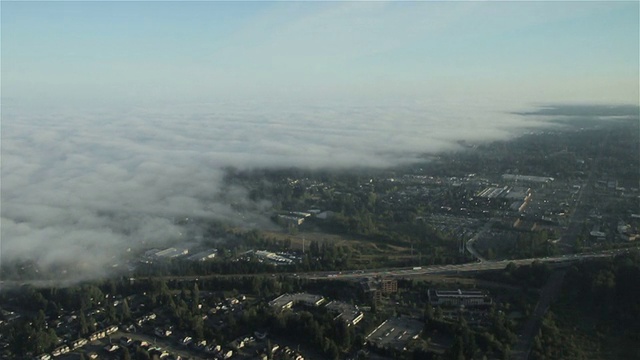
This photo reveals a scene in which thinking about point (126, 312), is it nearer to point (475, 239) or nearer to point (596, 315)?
point (596, 315)

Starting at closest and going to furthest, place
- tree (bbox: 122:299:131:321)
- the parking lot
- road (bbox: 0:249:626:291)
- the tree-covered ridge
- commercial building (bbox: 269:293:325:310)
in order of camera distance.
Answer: the tree-covered ridge
the parking lot
tree (bbox: 122:299:131:321)
commercial building (bbox: 269:293:325:310)
road (bbox: 0:249:626:291)

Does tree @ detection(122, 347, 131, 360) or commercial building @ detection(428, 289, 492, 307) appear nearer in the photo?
tree @ detection(122, 347, 131, 360)

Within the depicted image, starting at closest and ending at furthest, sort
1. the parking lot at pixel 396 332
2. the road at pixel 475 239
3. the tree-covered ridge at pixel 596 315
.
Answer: the tree-covered ridge at pixel 596 315 < the parking lot at pixel 396 332 < the road at pixel 475 239

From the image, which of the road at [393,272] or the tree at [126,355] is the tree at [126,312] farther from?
the road at [393,272]

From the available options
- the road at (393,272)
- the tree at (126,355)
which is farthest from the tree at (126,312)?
the road at (393,272)

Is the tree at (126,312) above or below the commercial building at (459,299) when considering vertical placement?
below

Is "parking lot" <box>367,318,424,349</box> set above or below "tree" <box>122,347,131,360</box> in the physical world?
above

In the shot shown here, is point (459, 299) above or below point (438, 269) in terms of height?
above

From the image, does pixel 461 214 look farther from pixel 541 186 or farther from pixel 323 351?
pixel 323 351

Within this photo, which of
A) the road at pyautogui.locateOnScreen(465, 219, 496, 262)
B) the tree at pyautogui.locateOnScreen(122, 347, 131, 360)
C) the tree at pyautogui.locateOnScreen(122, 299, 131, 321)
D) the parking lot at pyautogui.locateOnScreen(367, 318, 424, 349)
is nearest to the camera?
the tree at pyautogui.locateOnScreen(122, 347, 131, 360)

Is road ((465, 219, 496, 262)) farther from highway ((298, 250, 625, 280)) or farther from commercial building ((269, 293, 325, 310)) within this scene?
commercial building ((269, 293, 325, 310))

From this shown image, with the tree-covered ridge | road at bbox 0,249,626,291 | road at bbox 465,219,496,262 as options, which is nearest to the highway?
road at bbox 0,249,626,291

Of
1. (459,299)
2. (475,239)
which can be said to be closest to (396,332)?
(459,299)
